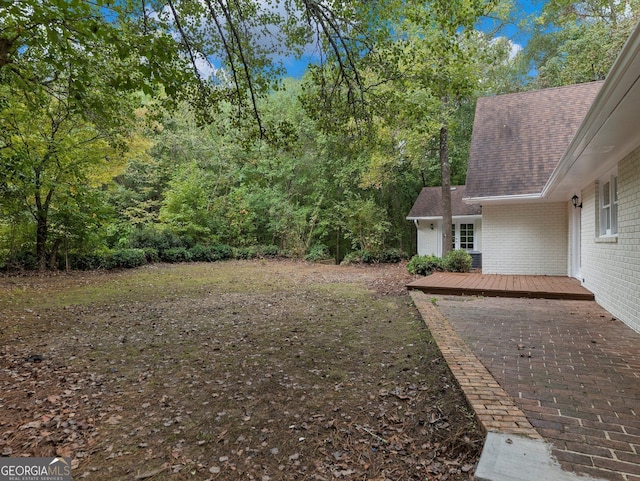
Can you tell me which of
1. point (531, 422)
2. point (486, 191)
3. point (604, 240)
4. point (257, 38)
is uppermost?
point (257, 38)

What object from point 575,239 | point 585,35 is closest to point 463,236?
point 575,239

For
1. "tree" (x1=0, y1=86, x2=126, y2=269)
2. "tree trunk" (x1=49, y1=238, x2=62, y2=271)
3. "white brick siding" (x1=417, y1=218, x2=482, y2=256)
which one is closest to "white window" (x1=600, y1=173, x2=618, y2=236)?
"white brick siding" (x1=417, y1=218, x2=482, y2=256)

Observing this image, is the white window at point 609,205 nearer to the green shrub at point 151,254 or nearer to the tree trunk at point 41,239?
the tree trunk at point 41,239

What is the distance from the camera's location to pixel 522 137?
1127cm

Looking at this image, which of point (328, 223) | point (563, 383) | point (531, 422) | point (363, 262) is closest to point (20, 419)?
point (531, 422)

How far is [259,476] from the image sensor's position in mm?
2189

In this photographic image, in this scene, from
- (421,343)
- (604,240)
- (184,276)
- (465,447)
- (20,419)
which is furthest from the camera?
(184,276)

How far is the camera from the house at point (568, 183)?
3914mm

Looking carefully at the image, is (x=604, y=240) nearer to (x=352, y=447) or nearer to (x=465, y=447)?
(x=465, y=447)

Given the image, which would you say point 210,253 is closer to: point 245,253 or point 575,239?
point 245,253

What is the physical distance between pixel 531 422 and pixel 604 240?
16.4 feet

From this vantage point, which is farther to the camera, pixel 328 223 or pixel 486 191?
pixel 328 223

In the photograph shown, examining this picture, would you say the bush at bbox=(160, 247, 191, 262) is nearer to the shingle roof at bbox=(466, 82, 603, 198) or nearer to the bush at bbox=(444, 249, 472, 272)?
the bush at bbox=(444, 249, 472, 272)

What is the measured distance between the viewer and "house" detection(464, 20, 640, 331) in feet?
12.8
